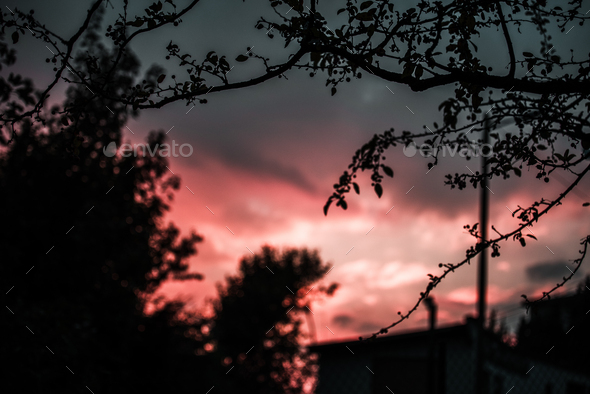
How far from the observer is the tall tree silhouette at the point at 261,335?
2591 centimetres

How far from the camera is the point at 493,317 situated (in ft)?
16.4

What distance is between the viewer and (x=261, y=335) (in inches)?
1072

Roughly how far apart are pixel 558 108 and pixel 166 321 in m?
13.1

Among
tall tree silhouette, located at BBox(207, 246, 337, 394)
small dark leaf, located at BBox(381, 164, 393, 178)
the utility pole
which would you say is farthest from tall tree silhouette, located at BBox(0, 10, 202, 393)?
tall tree silhouette, located at BBox(207, 246, 337, 394)

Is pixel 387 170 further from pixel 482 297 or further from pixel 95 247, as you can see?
pixel 95 247

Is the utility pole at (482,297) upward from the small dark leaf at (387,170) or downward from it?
upward

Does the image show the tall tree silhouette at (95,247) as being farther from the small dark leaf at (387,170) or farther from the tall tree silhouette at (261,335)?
the tall tree silhouette at (261,335)

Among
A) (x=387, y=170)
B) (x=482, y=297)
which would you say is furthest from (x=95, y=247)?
(x=387, y=170)

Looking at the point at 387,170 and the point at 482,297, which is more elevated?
the point at 482,297

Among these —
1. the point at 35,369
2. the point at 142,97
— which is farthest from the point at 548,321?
the point at 35,369

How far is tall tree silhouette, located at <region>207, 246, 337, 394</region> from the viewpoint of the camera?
25906 millimetres

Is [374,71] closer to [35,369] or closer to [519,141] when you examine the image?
[519,141]

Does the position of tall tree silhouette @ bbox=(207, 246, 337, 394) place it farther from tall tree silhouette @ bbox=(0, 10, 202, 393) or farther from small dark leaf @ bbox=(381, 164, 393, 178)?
small dark leaf @ bbox=(381, 164, 393, 178)

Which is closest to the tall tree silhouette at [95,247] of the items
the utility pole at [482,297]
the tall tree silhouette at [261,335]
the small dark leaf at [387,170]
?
the utility pole at [482,297]
